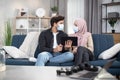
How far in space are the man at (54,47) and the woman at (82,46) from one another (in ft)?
0.40

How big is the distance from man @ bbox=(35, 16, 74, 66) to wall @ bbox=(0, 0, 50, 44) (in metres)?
2.98

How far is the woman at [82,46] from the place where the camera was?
3.83 meters

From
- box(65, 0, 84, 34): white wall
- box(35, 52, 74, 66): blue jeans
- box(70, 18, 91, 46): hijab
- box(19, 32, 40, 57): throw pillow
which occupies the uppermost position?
box(65, 0, 84, 34): white wall

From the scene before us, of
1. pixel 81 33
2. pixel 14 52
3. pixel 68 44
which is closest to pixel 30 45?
pixel 14 52

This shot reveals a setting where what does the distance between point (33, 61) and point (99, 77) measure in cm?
238

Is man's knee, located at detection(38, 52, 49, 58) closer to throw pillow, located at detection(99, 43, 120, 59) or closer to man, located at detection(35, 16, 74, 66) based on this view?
man, located at detection(35, 16, 74, 66)

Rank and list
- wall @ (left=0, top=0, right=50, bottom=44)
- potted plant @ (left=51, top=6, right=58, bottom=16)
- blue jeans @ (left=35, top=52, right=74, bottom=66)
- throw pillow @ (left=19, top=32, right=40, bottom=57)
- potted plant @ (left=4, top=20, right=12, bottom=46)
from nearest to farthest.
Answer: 1. blue jeans @ (left=35, top=52, right=74, bottom=66)
2. throw pillow @ (left=19, top=32, right=40, bottom=57)
3. potted plant @ (left=4, top=20, right=12, bottom=46)
4. wall @ (left=0, top=0, right=50, bottom=44)
5. potted plant @ (left=51, top=6, right=58, bottom=16)

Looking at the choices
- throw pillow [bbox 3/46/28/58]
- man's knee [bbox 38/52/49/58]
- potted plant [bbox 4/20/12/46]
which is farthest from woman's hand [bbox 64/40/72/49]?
potted plant [bbox 4/20/12/46]

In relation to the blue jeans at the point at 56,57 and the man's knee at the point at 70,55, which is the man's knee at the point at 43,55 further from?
the man's knee at the point at 70,55

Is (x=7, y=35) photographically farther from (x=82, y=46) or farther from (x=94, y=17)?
(x=82, y=46)

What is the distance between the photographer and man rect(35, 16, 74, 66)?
3.82 meters

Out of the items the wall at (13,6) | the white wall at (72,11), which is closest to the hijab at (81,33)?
the white wall at (72,11)

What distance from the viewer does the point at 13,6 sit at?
276 inches

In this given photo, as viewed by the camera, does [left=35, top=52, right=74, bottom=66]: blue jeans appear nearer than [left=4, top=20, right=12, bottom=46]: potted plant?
Yes
